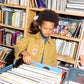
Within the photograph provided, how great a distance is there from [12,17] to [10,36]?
340 millimetres

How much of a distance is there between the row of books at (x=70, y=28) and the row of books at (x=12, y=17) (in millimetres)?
601

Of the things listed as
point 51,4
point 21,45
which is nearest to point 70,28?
point 51,4

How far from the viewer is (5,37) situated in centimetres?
207

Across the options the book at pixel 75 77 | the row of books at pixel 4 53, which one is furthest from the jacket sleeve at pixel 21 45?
the row of books at pixel 4 53

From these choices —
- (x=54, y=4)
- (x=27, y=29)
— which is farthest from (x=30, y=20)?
(x=54, y=4)

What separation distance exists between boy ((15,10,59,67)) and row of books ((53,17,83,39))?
0.45m

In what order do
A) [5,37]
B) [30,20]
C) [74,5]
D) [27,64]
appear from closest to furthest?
[27,64]
[74,5]
[30,20]
[5,37]

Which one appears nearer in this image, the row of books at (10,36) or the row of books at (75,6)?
the row of books at (75,6)

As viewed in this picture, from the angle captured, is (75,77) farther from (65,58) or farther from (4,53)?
(4,53)

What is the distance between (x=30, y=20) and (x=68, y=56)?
0.85 meters

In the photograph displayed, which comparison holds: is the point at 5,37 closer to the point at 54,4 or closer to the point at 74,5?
the point at 54,4

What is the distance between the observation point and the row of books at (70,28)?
1639 mm

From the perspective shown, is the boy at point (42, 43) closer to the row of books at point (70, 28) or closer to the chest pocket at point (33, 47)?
the chest pocket at point (33, 47)

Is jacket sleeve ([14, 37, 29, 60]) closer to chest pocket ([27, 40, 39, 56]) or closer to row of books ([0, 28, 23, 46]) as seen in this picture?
chest pocket ([27, 40, 39, 56])
